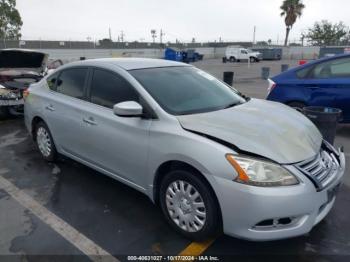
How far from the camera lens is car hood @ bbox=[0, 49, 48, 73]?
7.85 metres

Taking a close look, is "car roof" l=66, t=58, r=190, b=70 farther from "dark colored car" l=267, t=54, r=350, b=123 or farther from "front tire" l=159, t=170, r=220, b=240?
"dark colored car" l=267, t=54, r=350, b=123

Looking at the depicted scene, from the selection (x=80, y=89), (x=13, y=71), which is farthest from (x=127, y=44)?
(x=80, y=89)

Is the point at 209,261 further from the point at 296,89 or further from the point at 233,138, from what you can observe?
the point at 296,89

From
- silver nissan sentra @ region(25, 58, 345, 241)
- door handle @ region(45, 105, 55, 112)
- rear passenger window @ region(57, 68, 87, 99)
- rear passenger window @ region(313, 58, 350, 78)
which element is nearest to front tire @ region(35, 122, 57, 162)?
door handle @ region(45, 105, 55, 112)

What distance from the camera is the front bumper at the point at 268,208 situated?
250 cm

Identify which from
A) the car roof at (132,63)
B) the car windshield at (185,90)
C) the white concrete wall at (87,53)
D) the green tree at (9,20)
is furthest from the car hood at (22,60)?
the green tree at (9,20)

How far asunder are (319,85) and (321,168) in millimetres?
3551

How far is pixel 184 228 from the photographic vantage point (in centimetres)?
Result: 300

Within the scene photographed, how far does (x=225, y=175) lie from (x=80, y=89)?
2364 millimetres

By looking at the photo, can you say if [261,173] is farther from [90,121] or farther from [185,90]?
[90,121]

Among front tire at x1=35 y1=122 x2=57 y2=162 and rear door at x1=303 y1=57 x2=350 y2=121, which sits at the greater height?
rear door at x1=303 y1=57 x2=350 y2=121

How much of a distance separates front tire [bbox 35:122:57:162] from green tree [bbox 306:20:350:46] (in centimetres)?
6430

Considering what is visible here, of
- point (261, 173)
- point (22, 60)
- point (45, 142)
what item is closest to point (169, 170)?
point (261, 173)

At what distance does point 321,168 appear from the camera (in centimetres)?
282
